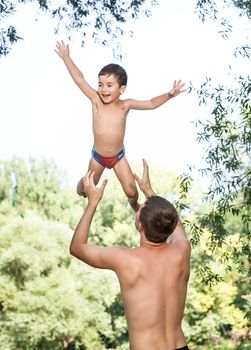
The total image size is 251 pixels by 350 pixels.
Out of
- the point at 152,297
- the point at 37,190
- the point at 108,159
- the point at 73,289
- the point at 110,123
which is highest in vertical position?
the point at 110,123

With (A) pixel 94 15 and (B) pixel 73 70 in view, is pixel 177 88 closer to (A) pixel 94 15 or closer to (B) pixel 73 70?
(B) pixel 73 70

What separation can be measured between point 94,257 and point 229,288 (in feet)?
74.6

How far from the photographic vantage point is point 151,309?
3.28 metres

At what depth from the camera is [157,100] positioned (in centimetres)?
460

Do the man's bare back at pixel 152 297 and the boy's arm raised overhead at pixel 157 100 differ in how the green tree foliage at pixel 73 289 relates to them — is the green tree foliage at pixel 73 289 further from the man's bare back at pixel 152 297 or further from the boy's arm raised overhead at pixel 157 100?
the man's bare back at pixel 152 297

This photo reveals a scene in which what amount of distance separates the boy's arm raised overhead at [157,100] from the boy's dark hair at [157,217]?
135 centimetres

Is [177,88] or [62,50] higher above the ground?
[62,50]

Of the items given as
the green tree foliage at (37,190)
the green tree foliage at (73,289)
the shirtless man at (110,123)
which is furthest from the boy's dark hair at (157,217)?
the green tree foliage at (37,190)

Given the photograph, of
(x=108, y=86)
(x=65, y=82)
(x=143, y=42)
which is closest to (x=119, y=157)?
(x=108, y=86)

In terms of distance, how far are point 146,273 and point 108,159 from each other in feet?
4.49

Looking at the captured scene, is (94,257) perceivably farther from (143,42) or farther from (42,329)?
(143,42)

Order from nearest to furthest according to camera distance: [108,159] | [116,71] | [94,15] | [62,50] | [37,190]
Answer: [116,71] < [62,50] < [108,159] < [94,15] < [37,190]

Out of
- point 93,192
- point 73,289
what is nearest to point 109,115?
point 93,192

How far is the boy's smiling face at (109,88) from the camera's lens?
169 inches
